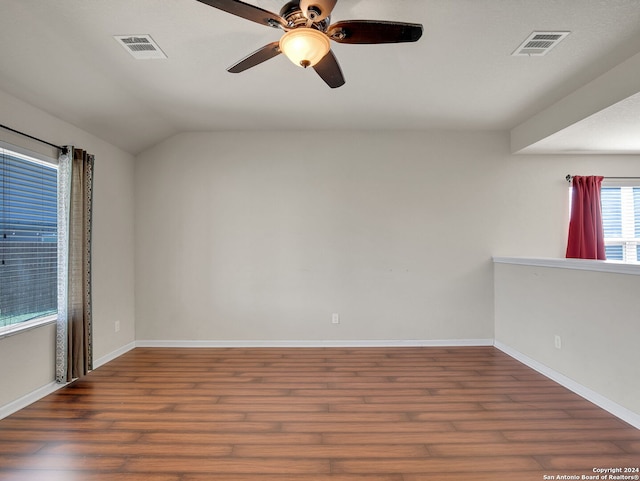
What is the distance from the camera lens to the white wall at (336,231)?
4211 mm

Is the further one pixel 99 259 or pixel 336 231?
pixel 336 231

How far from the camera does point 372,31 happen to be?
1682mm

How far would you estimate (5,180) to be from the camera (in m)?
2.60

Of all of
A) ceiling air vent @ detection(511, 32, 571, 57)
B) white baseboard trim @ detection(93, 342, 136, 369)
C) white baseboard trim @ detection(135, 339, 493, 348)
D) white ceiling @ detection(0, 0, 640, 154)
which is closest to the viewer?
white ceiling @ detection(0, 0, 640, 154)

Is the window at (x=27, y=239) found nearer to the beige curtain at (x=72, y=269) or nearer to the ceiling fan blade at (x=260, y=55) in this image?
the beige curtain at (x=72, y=269)

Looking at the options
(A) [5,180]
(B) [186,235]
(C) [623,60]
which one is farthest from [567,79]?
(A) [5,180]

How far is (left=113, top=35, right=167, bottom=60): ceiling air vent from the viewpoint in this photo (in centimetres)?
229

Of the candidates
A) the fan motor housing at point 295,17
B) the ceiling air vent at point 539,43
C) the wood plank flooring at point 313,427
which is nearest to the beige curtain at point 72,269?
the wood plank flooring at point 313,427

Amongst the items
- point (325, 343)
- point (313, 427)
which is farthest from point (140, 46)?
point (325, 343)

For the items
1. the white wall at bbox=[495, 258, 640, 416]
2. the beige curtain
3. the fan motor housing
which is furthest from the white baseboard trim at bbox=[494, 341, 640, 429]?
the beige curtain

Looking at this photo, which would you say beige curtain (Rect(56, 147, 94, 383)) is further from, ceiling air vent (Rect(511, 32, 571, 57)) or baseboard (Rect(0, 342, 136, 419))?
ceiling air vent (Rect(511, 32, 571, 57))

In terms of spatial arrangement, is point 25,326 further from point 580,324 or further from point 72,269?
point 580,324

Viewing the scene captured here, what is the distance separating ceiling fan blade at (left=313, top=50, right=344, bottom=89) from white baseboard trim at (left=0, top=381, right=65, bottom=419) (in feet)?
10.6

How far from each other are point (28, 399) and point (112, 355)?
1.08 meters
